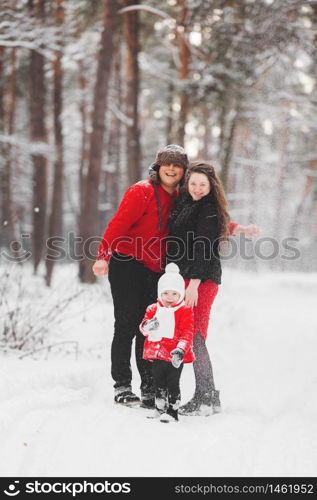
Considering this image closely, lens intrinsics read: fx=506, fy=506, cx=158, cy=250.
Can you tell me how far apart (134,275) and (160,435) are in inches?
49.1

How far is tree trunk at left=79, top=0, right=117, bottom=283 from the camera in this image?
10055mm

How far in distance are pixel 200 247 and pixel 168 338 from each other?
2.36 ft

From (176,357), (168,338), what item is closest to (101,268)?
(168,338)

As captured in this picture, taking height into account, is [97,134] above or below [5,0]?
below

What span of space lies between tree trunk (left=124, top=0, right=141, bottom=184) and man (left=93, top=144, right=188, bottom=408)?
8.34 m

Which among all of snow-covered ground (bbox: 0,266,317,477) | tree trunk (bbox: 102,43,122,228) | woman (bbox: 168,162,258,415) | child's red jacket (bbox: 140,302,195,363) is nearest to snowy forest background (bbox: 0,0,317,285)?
tree trunk (bbox: 102,43,122,228)

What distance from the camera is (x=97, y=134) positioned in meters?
10.4

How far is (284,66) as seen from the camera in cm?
785

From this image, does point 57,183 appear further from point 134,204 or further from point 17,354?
point 134,204

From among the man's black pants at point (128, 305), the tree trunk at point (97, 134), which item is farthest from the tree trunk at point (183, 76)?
the man's black pants at point (128, 305)

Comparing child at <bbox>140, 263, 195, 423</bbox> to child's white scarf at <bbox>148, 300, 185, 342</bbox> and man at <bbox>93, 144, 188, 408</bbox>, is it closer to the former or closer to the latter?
child's white scarf at <bbox>148, 300, 185, 342</bbox>

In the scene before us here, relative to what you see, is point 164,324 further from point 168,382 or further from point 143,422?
point 143,422
